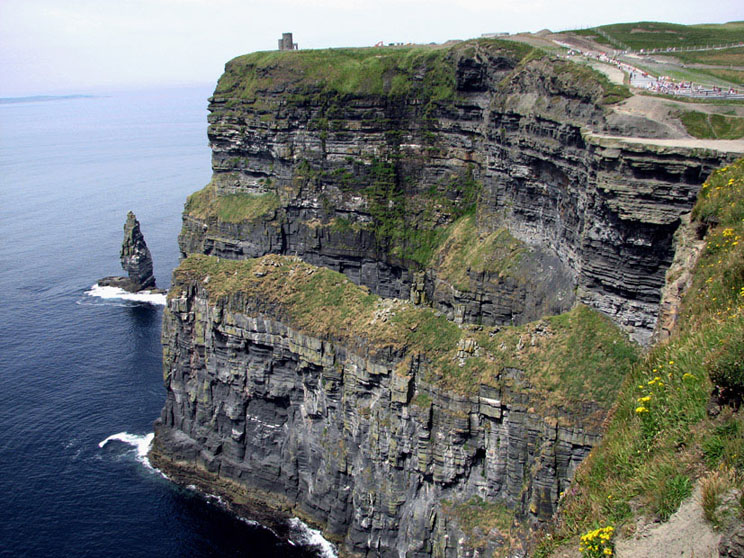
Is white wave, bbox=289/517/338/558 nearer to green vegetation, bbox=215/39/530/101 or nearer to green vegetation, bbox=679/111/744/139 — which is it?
green vegetation, bbox=679/111/744/139

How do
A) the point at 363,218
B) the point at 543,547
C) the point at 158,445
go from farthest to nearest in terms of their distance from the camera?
the point at 363,218, the point at 158,445, the point at 543,547

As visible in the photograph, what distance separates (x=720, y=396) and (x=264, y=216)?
66.2 meters

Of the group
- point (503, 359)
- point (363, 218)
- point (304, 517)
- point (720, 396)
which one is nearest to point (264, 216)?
point (363, 218)

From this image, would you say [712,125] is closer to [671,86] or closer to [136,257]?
[671,86]

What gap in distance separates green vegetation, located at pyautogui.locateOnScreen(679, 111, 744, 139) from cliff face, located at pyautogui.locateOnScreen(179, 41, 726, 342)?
508cm

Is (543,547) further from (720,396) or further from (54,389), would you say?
(54,389)

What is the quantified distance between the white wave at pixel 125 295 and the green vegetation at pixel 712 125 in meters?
85.3

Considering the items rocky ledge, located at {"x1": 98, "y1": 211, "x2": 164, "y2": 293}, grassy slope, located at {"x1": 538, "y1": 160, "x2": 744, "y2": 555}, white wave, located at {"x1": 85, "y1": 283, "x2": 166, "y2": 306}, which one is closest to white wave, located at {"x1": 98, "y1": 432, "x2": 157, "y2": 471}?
white wave, located at {"x1": 85, "y1": 283, "x2": 166, "y2": 306}

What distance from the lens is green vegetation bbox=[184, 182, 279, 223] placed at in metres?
79.5

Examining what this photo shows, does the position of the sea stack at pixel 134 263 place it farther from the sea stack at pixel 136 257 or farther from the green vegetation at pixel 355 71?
the green vegetation at pixel 355 71

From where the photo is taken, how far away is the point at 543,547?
19125 millimetres

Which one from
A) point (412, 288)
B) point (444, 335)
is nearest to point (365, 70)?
point (412, 288)

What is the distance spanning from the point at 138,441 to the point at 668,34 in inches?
2871

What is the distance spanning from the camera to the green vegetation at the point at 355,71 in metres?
71.2
